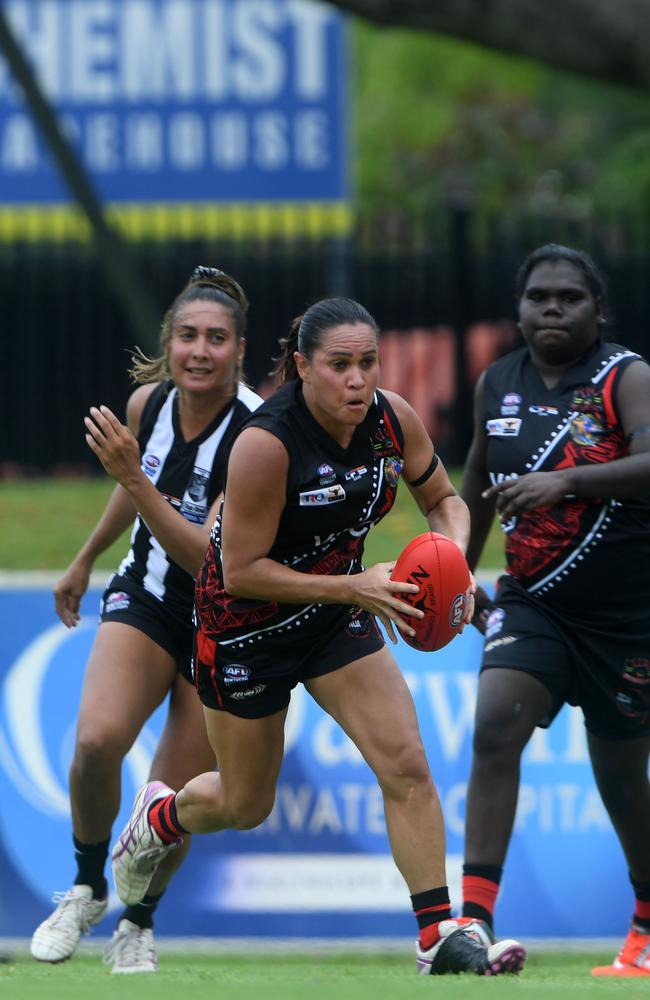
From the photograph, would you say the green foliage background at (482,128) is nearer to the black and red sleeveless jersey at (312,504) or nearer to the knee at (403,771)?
the black and red sleeveless jersey at (312,504)

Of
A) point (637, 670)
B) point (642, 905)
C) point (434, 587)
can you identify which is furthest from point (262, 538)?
point (642, 905)

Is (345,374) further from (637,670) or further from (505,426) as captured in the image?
(637,670)

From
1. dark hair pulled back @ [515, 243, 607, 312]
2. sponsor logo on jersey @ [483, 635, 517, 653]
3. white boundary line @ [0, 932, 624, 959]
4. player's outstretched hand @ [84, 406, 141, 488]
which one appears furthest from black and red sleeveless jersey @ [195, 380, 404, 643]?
white boundary line @ [0, 932, 624, 959]

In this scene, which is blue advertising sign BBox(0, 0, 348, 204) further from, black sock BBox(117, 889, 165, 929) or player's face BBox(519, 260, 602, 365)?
black sock BBox(117, 889, 165, 929)

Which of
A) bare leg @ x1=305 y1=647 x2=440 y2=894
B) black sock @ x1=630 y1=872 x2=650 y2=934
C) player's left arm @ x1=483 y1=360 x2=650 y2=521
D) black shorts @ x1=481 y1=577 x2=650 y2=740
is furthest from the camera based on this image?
black sock @ x1=630 y1=872 x2=650 y2=934

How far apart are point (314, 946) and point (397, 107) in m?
25.8

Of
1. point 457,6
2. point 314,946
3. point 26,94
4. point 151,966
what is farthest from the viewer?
point 26,94

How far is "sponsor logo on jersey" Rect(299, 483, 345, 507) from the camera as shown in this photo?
4.89 meters

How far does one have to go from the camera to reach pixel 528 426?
5883 mm

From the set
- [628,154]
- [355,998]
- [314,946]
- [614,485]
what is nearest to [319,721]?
[314,946]

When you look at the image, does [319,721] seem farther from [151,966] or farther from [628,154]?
[628,154]

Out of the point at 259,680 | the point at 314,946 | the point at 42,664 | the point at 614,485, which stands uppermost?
the point at 614,485

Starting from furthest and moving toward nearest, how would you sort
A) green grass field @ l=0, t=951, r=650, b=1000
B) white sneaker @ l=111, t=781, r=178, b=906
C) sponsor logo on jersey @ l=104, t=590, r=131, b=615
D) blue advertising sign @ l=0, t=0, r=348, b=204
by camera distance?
blue advertising sign @ l=0, t=0, r=348, b=204 → sponsor logo on jersey @ l=104, t=590, r=131, b=615 → white sneaker @ l=111, t=781, r=178, b=906 → green grass field @ l=0, t=951, r=650, b=1000

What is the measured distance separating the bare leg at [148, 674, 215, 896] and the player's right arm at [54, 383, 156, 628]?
22.3 inches
